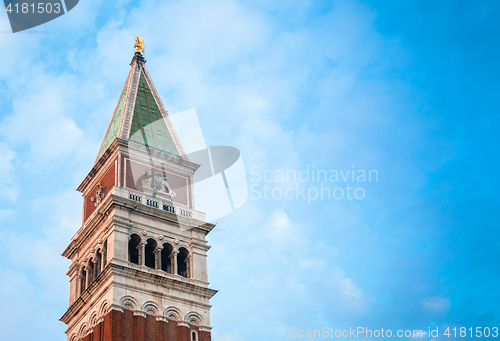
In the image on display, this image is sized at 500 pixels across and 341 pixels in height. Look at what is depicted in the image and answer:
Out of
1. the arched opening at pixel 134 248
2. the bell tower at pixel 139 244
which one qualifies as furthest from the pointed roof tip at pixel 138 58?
the arched opening at pixel 134 248

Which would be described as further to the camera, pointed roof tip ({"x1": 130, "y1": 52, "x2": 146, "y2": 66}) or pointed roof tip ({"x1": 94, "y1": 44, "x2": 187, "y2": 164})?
pointed roof tip ({"x1": 130, "y1": 52, "x2": 146, "y2": 66})

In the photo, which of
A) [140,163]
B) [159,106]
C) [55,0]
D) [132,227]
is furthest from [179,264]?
[55,0]

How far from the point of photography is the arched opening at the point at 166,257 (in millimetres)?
71312

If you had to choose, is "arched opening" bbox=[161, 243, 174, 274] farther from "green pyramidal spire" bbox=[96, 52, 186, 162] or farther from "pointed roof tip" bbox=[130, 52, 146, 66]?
"pointed roof tip" bbox=[130, 52, 146, 66]

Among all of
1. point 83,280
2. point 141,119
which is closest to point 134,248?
point 83,280

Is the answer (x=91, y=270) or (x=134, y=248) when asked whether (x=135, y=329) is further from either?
(x=91, y=270)

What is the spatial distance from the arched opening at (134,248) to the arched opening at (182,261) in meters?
4.02

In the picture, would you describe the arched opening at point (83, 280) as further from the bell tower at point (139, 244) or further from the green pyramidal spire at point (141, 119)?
the green pyramidal spire at point (141, 119)

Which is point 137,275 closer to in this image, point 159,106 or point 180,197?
point 180,197

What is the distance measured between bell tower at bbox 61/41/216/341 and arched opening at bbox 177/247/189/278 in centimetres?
9

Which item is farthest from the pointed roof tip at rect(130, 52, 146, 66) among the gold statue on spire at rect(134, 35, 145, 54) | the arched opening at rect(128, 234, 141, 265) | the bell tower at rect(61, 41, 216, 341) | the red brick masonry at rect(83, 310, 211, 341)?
the red brick masonry at rect(83, 310, 211, 341)

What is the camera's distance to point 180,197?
76438 millimetres

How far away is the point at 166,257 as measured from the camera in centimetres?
7200

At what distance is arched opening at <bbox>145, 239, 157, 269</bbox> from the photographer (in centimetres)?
7031
